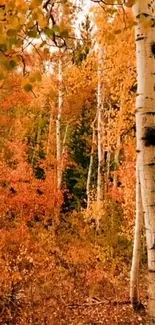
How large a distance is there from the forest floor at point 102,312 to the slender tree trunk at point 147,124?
6.30 meters

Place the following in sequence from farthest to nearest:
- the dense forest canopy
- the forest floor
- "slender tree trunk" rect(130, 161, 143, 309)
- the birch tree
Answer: the forest floor → the dense forest canopy → "slender tree trunk" rect(130, 161, 143, 309) → the birch tree

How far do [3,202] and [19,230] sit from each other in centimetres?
212

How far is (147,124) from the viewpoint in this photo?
2.95m

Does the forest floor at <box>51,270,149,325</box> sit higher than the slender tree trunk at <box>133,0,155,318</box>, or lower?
lower

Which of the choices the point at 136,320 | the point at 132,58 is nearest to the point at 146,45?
the point at 136,320

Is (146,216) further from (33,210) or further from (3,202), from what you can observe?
(33,210)

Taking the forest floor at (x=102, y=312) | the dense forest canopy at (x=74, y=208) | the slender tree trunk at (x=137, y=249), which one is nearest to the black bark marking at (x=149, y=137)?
the dense forest canopy at (x=74, y=208)

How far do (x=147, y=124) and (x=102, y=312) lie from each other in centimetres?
738

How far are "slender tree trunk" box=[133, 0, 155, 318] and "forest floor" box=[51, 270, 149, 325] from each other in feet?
20.7

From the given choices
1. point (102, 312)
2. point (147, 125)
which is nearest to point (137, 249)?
point (102, 312)

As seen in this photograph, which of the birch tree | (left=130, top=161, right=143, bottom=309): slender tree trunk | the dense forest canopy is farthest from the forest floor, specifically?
the birch tree

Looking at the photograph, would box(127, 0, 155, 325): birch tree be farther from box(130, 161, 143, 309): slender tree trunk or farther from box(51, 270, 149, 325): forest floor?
box(51, 270, 149, 325): forest floor

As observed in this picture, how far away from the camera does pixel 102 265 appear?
40.0 ft

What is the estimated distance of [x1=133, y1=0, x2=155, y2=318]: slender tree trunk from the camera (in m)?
2.81
